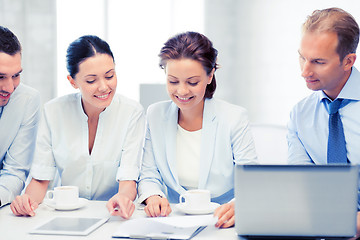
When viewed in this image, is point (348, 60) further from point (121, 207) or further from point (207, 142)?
point (121, 207)

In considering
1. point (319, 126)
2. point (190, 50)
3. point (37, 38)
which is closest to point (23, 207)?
point (190, 50)

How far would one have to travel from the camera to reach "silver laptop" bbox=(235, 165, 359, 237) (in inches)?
47.1

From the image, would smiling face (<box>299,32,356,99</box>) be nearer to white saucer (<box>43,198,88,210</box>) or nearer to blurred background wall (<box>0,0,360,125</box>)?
white saucer (<box>43,198,88,210</box>)

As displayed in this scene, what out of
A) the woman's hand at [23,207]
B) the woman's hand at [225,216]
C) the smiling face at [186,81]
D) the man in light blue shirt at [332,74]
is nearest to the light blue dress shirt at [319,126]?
the man in light blue shirt at [332,74]

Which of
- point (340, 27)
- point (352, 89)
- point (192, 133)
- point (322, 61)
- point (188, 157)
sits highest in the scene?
point (340, 27)

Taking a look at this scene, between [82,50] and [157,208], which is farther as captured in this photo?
[82,50]

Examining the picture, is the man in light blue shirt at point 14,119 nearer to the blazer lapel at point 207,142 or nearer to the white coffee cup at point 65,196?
the white coffee cup at point 65,196

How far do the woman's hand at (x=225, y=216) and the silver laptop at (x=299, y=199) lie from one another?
218mm

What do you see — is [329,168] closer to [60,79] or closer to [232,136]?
[232,136]

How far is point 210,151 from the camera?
201 centimetres

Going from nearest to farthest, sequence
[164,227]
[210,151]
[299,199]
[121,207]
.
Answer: [299,199], [164,227], [121,207], [210,151]

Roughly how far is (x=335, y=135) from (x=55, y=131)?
1.24m

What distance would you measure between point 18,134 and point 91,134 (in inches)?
14.1

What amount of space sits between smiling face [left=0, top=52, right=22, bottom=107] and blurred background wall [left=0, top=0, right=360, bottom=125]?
237 cm
